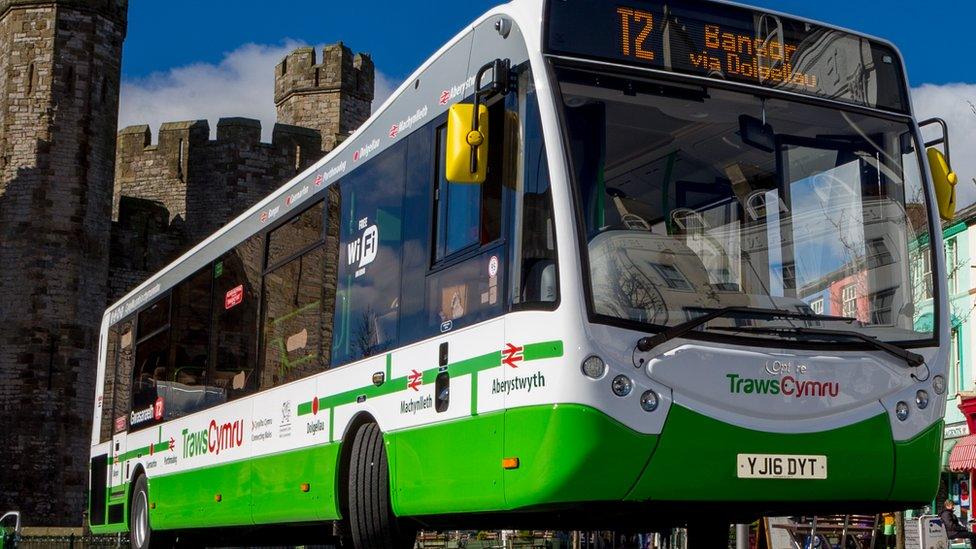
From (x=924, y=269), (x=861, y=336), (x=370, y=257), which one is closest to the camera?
(x=861, y=336)

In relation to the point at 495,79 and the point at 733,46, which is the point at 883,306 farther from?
the point at 495,79

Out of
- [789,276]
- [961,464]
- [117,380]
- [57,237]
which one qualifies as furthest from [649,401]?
[57,237]

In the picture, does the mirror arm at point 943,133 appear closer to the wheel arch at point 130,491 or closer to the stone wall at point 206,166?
the wheel arch at point 130,491

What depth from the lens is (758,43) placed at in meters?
7.64

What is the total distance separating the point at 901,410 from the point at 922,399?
15 cm

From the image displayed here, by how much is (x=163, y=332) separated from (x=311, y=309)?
4.23 meters

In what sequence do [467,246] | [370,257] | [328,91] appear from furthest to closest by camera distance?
[328,91] < [370,257] < [467,246]

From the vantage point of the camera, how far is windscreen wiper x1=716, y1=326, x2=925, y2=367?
7.04 metres

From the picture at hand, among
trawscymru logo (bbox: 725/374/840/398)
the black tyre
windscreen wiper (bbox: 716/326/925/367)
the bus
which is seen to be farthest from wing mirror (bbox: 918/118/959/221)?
the black tyre

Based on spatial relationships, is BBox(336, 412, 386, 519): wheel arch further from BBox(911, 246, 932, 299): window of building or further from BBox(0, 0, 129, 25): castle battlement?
BBox(0, 0, 129, 25): castle battlement

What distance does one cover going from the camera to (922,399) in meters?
7.43

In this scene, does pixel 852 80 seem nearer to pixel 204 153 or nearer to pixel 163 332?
pixel 163 332

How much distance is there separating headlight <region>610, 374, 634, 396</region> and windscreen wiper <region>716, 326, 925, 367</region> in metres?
0.55

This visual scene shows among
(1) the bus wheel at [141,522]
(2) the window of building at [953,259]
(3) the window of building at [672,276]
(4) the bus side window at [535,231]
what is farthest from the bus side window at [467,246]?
(2) the window of building at [953,259]
